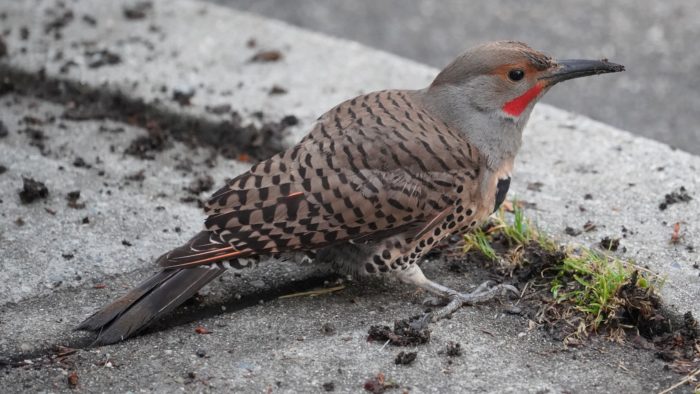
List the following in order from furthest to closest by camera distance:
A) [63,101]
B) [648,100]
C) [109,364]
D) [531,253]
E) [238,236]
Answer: [648,100], [63,101], [531,253], [238,236], [109,364]

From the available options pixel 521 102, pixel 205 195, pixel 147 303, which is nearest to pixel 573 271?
pixel 521 102

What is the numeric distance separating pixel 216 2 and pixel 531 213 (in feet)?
11.9

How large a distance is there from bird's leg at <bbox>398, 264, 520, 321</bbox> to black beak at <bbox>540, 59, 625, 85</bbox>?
2.78 feet

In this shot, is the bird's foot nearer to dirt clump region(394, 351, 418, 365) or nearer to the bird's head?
dirt clump region(394, 351, 418, 365)

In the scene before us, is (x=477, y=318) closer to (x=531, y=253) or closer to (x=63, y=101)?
(x=531, y=253)

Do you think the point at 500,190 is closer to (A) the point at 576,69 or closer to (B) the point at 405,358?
(A) the point at 576,69

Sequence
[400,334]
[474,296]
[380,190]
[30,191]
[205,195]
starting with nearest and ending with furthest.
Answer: [400,334], [380,190], [474,296], [30,191], [205,195]

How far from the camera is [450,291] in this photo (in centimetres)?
355

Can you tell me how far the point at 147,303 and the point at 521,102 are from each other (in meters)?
1.64

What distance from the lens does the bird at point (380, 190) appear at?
3379 millimetres

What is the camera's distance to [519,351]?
10.6 feet

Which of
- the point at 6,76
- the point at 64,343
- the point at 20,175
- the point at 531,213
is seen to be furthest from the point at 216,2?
the point at 64,343

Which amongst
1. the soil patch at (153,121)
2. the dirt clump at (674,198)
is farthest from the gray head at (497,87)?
the soil patch at (153,121)

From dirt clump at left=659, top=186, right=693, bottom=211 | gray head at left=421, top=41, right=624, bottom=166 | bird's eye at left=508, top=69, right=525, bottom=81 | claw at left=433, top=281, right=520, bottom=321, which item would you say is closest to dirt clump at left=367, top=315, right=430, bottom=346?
claw at left=433, top=281, right=520, bottom=321
